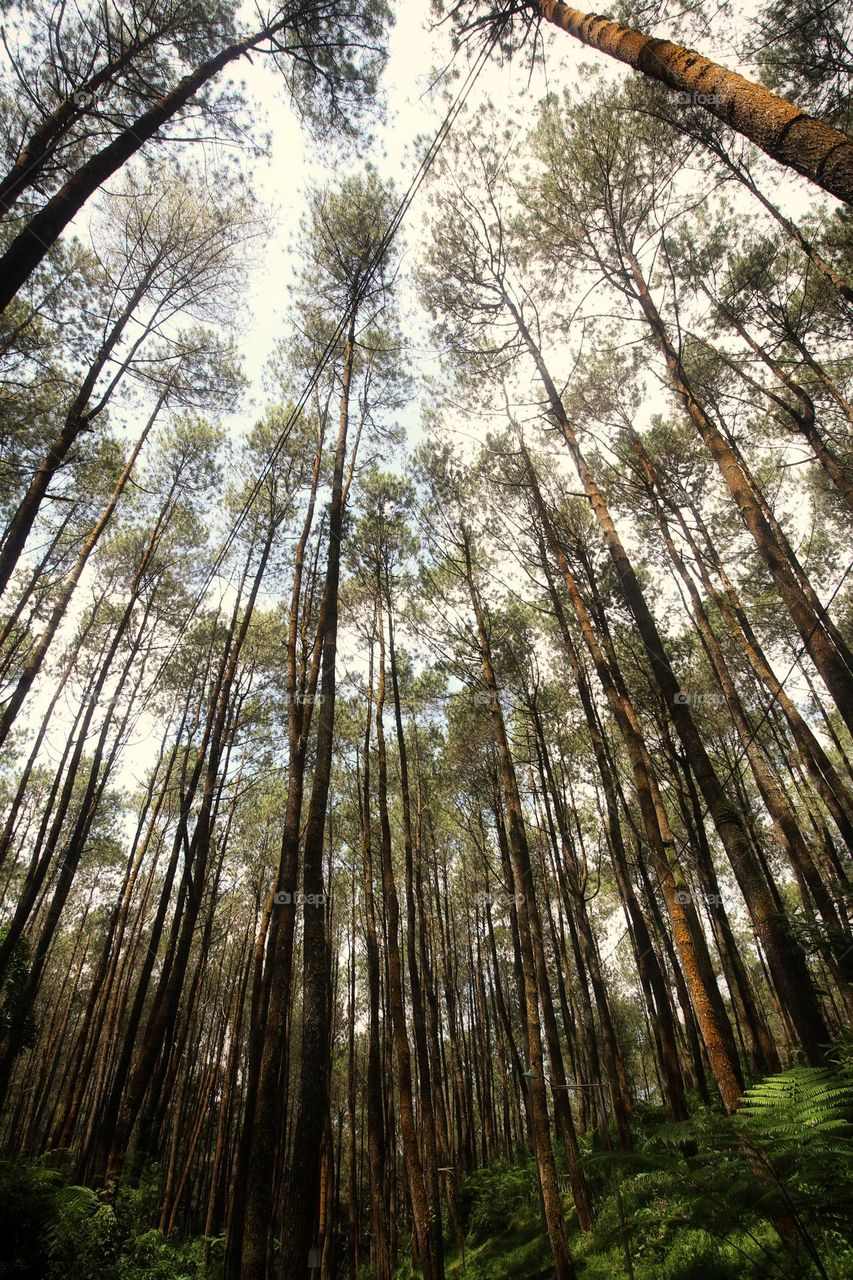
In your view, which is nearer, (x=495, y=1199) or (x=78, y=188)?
(x=78, y=188)

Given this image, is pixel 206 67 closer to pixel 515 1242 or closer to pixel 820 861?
pixel 515 1242

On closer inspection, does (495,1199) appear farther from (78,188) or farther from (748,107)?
(78,188)

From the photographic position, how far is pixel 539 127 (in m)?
8.17

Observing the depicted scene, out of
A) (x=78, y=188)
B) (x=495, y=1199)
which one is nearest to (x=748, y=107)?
(x=78, y=188)

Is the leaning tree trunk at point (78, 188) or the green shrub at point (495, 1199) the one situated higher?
the leaning tree trunk at point (78, 188)

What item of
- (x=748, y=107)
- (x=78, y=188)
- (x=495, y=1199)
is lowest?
(x=495, y=1199)

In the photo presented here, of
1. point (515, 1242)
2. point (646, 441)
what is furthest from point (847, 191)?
point (515, 1242)

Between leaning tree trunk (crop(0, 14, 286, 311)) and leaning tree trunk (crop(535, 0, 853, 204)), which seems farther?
leaning tree trunk (crop(0, 14, 286, 311))

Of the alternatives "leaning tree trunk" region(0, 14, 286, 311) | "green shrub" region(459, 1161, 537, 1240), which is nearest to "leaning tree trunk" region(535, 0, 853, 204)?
"leaning tree trunk" region(0, 14, 286, 311)

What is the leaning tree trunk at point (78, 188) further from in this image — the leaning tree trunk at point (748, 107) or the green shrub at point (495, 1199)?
the green shrub at point (495, 1199)

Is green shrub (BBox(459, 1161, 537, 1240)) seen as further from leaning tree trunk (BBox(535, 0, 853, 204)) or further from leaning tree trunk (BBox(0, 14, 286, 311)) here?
leaning tree trunk (BBox(0, 14, 286, 311))

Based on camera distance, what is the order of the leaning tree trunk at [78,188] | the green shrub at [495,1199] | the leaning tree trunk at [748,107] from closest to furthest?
1. the leaning tree trunk at [748,107]
2. the leaning tree trunk at [78,188]
3. the green shrub at [495,1199]

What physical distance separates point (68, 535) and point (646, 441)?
12985mm

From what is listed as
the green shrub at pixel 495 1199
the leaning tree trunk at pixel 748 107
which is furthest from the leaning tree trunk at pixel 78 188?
the green shrub at pixel 495 1199
